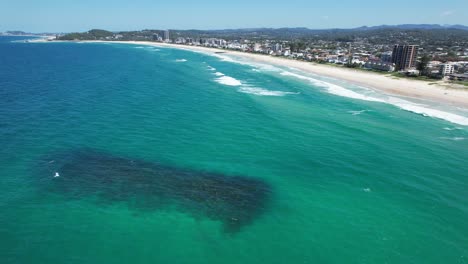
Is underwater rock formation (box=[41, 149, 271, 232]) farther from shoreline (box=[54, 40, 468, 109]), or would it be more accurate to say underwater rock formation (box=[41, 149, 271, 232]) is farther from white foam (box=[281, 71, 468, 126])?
shoreline (box=[54, 40, 468, 109])

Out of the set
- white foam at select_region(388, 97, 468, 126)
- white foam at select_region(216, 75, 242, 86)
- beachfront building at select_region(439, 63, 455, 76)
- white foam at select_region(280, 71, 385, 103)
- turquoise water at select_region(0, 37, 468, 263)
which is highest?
beachfront building at select_region(439, 63, 455, 76)

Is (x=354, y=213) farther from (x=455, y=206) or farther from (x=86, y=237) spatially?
(x=86, y=237)

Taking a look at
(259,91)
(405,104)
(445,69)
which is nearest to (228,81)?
(259,91)

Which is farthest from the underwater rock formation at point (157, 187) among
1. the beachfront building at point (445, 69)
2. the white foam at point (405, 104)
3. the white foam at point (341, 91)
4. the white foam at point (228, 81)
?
the beachfront building at point (445, 69)

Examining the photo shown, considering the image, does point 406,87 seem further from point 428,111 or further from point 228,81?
point 228,81

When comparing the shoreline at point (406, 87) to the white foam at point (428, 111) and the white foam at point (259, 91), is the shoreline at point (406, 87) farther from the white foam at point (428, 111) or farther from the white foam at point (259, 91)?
the white foam at point (259, 91)

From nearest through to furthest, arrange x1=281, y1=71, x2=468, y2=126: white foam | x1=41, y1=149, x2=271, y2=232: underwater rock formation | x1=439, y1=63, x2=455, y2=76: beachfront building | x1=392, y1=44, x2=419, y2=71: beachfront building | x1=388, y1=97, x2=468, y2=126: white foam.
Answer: x1=41, y1=149, x2=271, y2=232: underwater rock formation → x1=388, y1=97, x2=468, y2=126: white foam → x1=281, y1=71, x2=468, y2=126: white foam → x1=439, y1=63, x2=455, y2=76: beachfront building → x1=392, y1=44, x2=419, y2=71: beachfront building

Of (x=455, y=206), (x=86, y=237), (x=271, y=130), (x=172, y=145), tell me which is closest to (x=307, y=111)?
(x=271, y=130)

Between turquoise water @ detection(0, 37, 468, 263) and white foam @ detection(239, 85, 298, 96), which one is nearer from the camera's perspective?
turquoise water @ detection(0, 37, 468, 263)

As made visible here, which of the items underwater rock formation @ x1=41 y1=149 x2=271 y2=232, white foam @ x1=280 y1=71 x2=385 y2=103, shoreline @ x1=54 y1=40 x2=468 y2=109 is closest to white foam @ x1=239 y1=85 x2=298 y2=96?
white foam @ x1=280 y1=71 x2=385 y2=103
